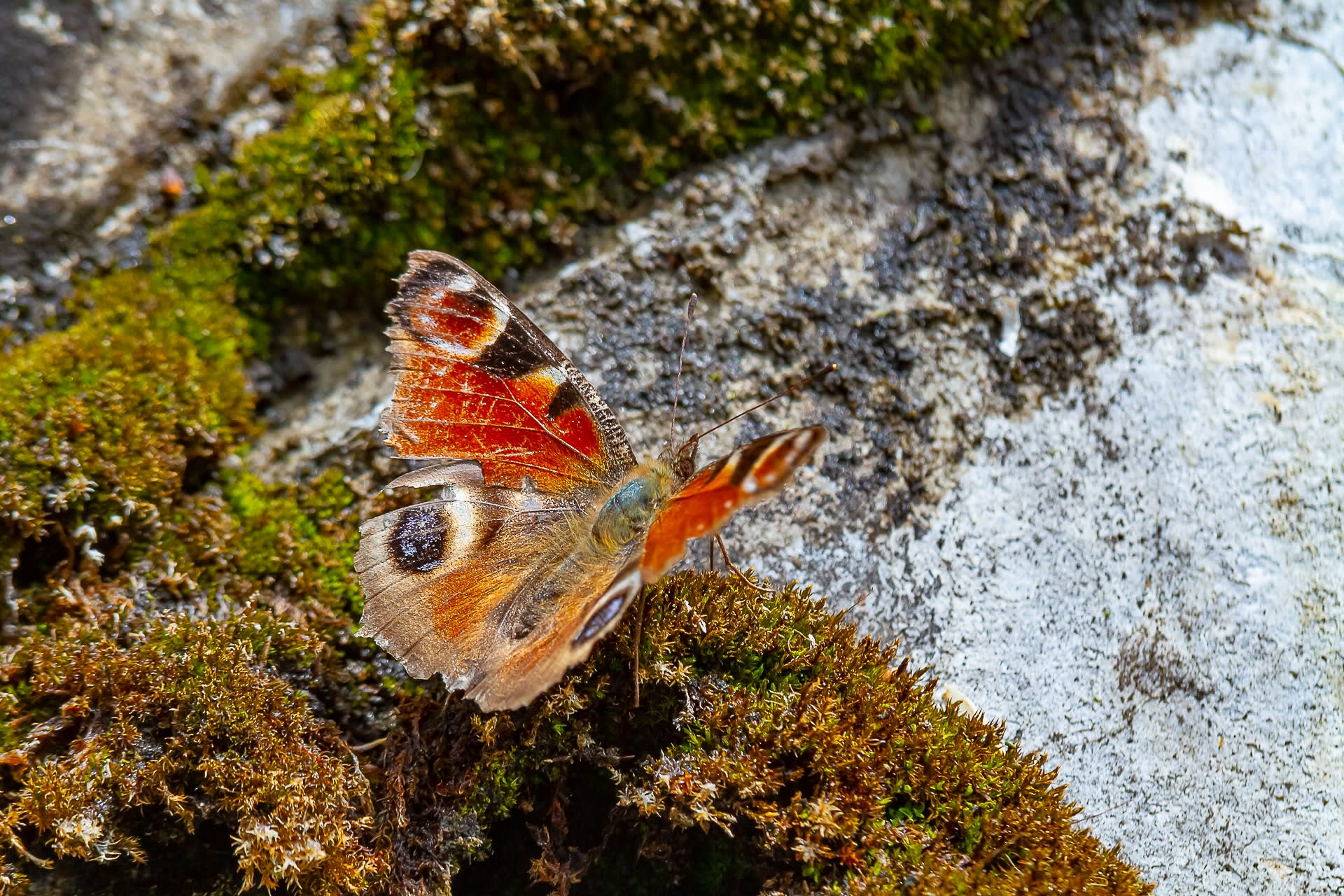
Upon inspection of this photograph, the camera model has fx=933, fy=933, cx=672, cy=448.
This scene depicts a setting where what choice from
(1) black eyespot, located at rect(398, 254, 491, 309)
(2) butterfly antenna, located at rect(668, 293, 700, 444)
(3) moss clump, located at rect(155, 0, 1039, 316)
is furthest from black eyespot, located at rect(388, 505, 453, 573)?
(3) moss clump, located at rect(155, 0, 1039, 316)

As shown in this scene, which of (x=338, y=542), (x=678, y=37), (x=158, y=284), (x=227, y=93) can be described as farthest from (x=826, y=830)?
(x=227, y=93)

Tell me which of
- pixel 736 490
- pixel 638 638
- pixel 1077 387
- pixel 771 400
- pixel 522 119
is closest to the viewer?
pixel 736 490

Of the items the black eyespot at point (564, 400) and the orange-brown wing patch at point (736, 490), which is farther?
the black eyespot at point (564, 400)

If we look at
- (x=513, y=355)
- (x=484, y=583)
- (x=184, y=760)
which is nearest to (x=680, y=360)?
(x=513, y=355)

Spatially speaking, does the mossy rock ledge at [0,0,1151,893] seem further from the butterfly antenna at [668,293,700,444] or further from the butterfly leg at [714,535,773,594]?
the butterfly antenna at [668,293,700,444]

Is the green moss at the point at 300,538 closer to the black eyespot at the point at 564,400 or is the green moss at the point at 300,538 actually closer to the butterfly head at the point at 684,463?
the black eyespot at the point at 564,400

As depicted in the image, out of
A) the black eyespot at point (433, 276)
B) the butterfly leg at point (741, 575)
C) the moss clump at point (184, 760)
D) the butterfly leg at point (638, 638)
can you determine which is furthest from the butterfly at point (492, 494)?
the moss clump at point (184, 760)

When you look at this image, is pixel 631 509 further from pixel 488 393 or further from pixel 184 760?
pixel 184 760
